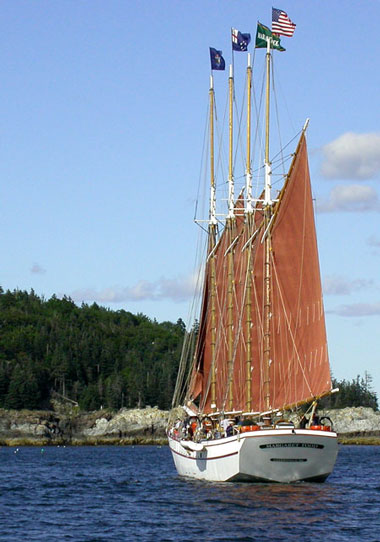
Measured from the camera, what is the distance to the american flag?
77625 mm

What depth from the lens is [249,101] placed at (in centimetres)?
8581

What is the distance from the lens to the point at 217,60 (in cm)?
9581

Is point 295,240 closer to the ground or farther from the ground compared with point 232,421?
farther from the ground

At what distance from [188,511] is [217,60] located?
46574 mm

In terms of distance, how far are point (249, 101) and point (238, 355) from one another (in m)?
19.1

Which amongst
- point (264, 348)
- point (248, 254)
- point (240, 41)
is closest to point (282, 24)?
point (240, 41)

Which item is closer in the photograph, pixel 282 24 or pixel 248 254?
pixel 282 24

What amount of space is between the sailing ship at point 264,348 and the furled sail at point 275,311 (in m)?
0.07

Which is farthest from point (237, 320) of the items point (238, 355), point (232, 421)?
point (232, 421)

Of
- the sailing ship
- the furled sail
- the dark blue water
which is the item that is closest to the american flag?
the sailing ship

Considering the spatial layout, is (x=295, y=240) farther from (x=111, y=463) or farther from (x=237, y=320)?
(x=111, y=463)

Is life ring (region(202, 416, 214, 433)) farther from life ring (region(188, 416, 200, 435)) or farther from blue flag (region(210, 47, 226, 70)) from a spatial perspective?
blue flag (region(210, 47, 226, 70))

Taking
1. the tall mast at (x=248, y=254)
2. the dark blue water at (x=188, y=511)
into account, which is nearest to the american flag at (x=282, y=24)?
the tall mast at (x=248, y=254)

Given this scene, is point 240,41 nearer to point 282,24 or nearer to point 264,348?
point 282,24
